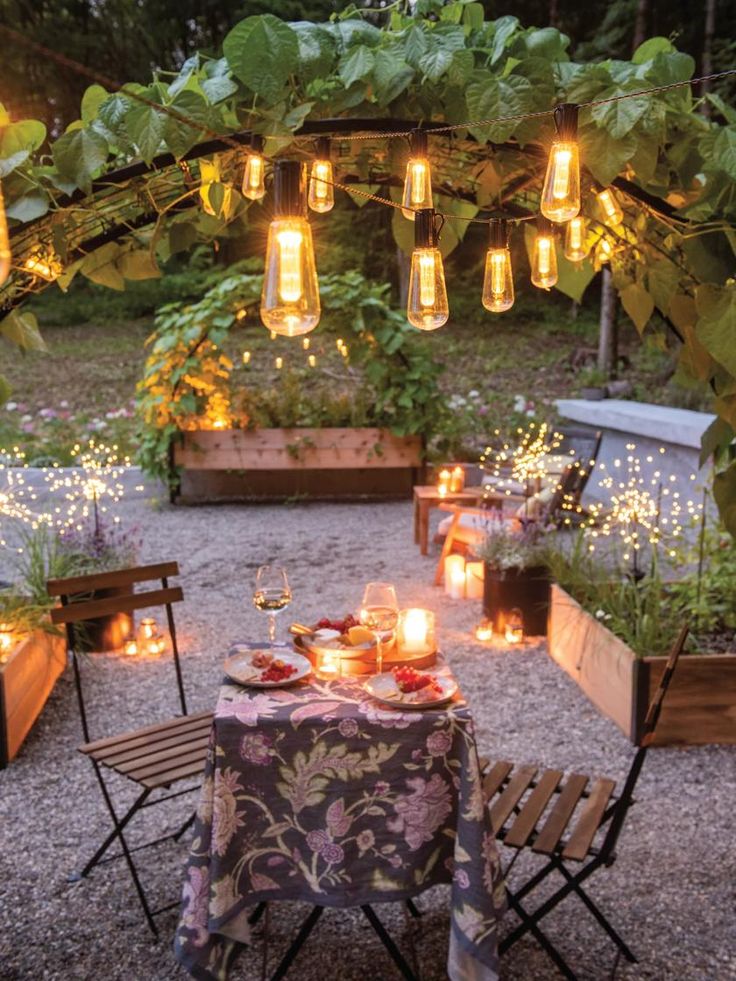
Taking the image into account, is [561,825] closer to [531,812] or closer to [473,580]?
[531,812]

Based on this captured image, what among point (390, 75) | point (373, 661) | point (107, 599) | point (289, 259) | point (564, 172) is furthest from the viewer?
point (107, 599)

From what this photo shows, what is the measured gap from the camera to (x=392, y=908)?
2.83m

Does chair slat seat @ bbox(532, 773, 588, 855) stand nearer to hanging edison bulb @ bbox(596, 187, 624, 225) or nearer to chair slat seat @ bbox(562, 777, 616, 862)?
chair slat seat @ bbox(562, 777, 616, 862)

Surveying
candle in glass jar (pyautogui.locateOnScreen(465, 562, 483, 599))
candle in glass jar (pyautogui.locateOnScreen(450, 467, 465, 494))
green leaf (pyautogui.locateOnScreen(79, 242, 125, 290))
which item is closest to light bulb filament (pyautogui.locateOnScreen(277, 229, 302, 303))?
green leaf (pyautogui.locateOnScreen(79, 242, 125, 290))

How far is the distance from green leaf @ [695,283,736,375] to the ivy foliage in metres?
6.63

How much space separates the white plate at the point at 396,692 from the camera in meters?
2.36

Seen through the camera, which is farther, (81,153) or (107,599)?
(107,599)

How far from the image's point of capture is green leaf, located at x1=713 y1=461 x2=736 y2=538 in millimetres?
2340

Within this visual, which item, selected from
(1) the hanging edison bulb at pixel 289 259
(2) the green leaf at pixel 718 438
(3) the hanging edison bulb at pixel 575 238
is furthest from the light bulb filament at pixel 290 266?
(2) the green leaf at pixel 718 438

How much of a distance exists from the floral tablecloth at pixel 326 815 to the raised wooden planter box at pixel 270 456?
23.3 feet

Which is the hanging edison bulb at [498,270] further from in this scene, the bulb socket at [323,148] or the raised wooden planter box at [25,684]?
the raised wooden planter box at [25,684]

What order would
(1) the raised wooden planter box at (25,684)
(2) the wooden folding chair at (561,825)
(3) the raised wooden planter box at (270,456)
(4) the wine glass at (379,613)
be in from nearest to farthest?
1. (2) the wooden folding chair at (561,825)
2. (4) the wine glass at (379,613)
3. (1) the raised wooden planter box at (25,684)
4. (3) the raised wooden planter box at (270,456)

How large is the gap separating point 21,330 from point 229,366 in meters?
6.82

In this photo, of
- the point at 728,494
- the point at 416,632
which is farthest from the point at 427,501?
the point at 728,494
